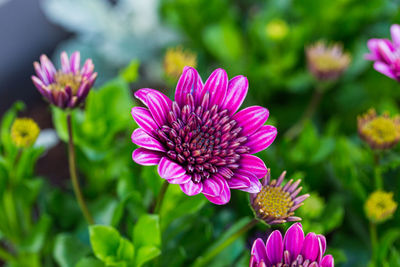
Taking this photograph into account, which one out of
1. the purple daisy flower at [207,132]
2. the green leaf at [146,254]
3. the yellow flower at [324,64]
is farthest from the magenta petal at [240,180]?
the yellow flower at [324,64]

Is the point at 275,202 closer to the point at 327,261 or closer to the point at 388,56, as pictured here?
the point at 327,261

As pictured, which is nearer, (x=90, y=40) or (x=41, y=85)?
(x=41, y=85)

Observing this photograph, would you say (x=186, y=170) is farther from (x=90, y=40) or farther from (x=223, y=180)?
(x=90, y=40)

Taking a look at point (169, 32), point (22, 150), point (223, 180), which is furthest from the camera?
point (169, 32)

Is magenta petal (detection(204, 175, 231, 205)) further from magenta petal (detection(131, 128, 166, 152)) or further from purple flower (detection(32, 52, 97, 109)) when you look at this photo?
purple flower (detection(32, 52, 97, 109))

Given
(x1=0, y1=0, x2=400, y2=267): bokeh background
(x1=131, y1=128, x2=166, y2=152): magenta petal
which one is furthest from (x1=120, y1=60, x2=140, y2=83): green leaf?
(x1=131, y1=128, x2=166, y2=152): magenta petal

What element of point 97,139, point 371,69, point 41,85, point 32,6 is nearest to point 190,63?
point 97,139

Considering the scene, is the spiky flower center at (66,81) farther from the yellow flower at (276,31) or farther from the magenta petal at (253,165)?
the yellow flower at (276,31)
